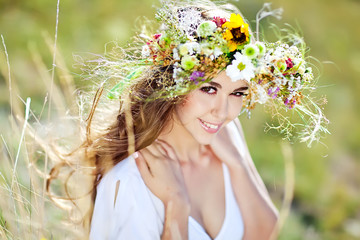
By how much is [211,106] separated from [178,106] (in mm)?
191

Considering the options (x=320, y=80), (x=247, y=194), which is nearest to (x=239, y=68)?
(x=247, y=194)

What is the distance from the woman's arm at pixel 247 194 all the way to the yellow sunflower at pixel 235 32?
0.86 metres

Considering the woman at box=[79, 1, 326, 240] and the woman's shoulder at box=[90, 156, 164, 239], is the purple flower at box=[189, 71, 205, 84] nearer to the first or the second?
the woman at box=[79, 1, 326, 240]

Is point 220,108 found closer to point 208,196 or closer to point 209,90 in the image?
point 209,90

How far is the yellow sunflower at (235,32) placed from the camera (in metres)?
2.54

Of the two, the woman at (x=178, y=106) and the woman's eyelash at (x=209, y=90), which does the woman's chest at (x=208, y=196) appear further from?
the woman's eyelash at (x=209, y=90)

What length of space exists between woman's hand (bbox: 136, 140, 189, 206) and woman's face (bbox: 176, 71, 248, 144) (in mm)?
240

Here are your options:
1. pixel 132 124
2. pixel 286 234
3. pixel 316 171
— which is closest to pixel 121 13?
pixel 316 171

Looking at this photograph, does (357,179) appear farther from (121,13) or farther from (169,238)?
(121,13)

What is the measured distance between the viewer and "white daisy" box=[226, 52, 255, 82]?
2.54 metres

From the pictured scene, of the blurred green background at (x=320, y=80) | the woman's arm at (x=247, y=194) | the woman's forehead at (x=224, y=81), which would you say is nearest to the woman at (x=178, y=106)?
the woman's forehead at (x=224, y=81)

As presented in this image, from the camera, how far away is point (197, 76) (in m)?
2.55

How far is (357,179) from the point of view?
588 centimetres

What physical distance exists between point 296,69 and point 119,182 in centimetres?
106
